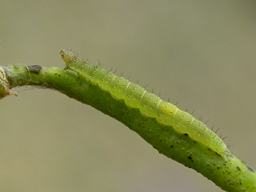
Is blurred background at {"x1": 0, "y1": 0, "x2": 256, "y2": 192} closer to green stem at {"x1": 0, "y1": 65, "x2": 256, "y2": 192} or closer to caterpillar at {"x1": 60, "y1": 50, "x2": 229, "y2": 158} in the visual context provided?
caterpillar at {"x1": 60, "y1": 50, "x2": 229, "y2": 158}

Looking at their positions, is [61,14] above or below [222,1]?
below

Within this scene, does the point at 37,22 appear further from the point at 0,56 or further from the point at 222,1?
the point at 222,1

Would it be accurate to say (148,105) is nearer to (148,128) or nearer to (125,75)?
(148,128)

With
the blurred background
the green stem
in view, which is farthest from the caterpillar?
the blurred background

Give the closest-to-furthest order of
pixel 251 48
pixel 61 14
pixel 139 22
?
1. pixel 61 14
2. pixel 139 22
3. pixel 251 48

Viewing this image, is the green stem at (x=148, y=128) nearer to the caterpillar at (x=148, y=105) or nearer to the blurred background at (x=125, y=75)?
the caterpillar at (x=148, y=105)

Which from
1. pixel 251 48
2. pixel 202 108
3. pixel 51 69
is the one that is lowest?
pixel 51 69

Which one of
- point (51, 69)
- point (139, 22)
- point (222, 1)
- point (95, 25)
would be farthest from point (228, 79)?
point (51, 69)
